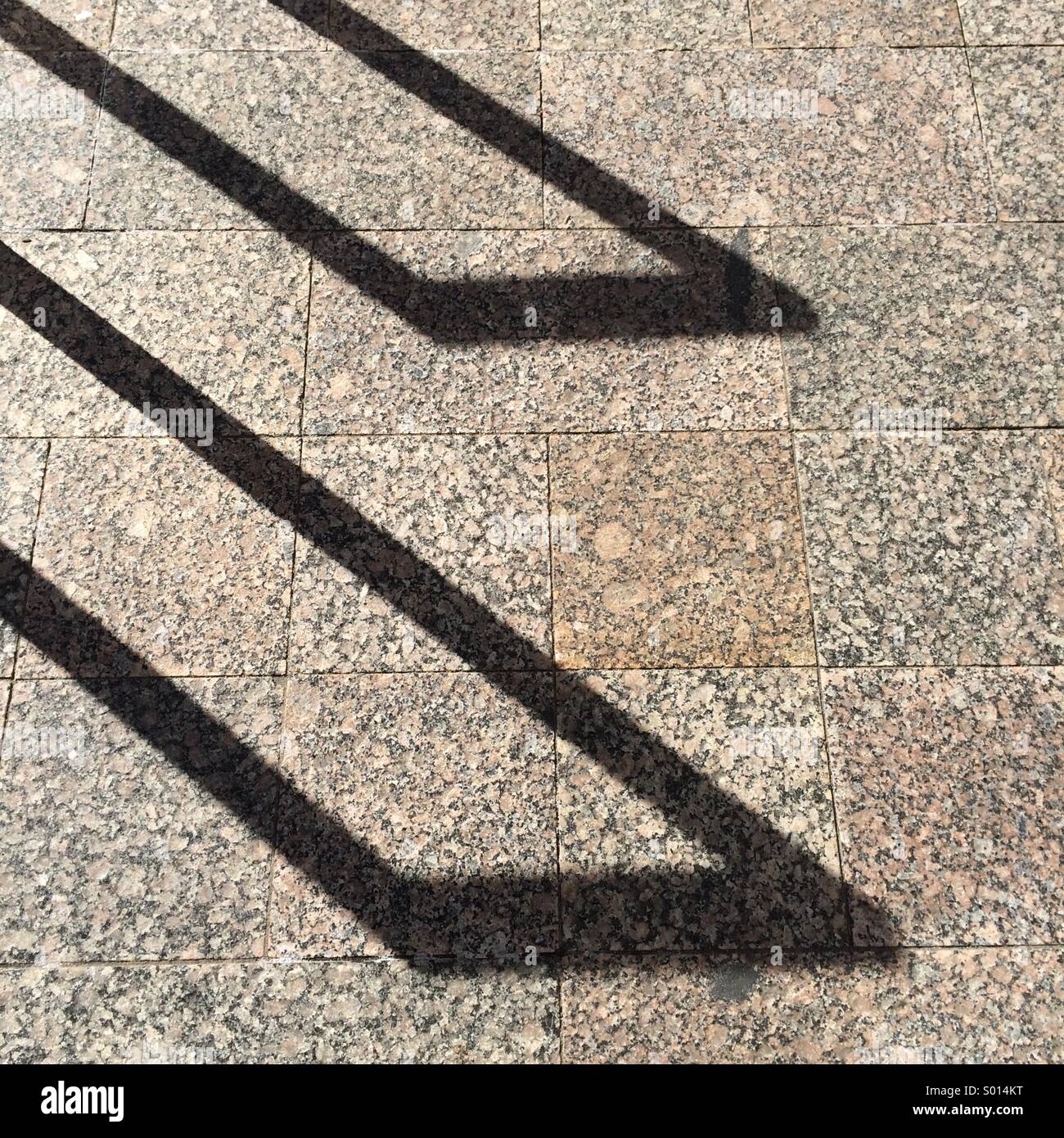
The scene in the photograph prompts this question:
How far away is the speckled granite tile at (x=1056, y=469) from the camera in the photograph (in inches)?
172

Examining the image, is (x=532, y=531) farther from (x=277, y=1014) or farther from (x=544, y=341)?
(x=277, y=1014)

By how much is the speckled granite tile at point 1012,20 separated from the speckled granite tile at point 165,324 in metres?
3.85

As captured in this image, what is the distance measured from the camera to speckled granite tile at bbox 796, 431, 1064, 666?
417 cm

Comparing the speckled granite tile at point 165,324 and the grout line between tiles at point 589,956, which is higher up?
the speckled granite tile at point 165,324

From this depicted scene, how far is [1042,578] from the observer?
4262 millimetres

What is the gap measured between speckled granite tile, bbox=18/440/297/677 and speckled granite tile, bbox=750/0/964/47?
3.51 m

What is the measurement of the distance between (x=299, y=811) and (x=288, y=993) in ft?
2.31

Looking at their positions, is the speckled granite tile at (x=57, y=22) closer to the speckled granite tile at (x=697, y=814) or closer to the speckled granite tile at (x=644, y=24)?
the speckled granite tile at (x=644, y=24)

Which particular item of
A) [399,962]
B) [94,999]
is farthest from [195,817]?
[399,962]

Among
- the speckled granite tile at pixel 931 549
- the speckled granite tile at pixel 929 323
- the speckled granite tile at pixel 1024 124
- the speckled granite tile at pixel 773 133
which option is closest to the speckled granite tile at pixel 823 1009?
the speckled granite tile at pixel 931 549

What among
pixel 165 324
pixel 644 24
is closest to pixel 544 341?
pixel 165 324

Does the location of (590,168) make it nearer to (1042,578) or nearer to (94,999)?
(1042,578)

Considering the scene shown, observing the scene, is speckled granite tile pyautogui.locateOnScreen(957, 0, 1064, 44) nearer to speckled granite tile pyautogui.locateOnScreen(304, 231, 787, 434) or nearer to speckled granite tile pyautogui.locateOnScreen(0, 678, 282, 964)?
speckled granite tile pyautogui.locateOnScreen(304, 231, 787, 434)

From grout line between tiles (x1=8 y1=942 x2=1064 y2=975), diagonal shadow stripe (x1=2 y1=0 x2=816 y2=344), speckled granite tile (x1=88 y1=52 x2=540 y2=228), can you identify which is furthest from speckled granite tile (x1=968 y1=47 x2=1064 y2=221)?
grout line between tiles (x1=8 y1=942 x2=1064 y2=975)
